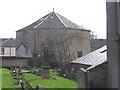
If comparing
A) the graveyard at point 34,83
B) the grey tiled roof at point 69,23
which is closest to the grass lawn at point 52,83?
the graveyard at point 34,83

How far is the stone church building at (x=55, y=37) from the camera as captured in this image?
48.3m

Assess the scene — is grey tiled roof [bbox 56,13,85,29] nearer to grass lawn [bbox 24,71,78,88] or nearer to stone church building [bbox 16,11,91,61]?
stone church building [bbox 16,11,91,61]

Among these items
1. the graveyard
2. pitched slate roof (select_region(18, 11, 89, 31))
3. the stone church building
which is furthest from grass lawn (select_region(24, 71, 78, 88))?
pitched slate roof (select_region(18, 11, 89, 31))

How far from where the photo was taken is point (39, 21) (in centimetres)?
5675

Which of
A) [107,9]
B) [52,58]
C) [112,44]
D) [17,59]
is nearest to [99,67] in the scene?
[112,44]

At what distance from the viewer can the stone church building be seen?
48.3 metres

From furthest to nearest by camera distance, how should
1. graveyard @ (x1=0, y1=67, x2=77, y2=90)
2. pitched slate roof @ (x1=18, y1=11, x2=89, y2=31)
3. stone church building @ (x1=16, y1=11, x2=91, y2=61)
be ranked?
1. pitched slate roof @ (x1=18, y1=11, x2=89, y2=31)
2. stone church building @ (x1=16, y1=11, x2=91, y2=61)
3. graveyard @ (x1=0, y1=67, x2=77, y2=90)

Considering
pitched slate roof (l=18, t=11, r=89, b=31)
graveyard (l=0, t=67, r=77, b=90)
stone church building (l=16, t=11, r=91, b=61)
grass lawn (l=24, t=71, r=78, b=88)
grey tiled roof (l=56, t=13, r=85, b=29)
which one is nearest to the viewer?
graveyard (l=0, t=67, r=77, b=90)

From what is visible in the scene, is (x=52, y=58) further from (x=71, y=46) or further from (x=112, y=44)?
(x=112, y=44)

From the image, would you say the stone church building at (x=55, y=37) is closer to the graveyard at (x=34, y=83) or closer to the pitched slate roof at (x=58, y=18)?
the pitched slate roof at (x=58, y=18)

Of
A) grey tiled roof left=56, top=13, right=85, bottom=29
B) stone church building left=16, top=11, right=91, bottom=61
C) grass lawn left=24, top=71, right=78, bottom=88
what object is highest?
grey tiled roof left=56, top=13, right=85, bottom=29

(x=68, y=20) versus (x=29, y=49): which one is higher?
(x=68, y=20)

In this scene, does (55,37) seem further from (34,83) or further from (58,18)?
(34,83)

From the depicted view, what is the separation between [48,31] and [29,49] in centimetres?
532
